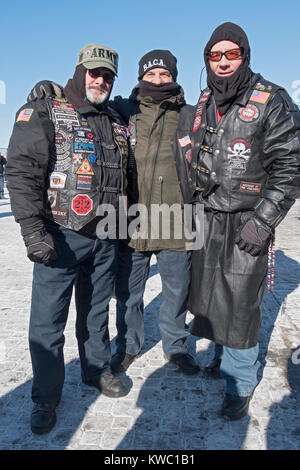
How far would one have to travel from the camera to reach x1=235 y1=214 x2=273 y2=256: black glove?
101 inches

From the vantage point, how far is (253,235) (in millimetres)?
2566

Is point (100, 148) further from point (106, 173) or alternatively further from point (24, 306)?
point (24, 306)

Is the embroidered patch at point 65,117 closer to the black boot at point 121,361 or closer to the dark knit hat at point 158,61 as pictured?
the dark knit hat at point 158,61

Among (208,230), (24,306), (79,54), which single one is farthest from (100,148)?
(24,306)

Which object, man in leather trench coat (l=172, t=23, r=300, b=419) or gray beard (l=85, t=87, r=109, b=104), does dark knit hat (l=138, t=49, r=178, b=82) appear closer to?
man in leather trench coat (l=172, t=23, r=300, b=419)

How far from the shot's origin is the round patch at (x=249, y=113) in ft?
8.40

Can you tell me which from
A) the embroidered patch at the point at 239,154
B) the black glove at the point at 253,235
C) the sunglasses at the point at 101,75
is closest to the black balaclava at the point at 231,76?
the embroidered patch at the point at 239,154

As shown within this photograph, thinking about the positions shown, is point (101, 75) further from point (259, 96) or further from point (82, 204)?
point (259, 96)

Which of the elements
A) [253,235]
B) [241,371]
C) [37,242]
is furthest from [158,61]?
[241,371]

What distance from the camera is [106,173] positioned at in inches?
106

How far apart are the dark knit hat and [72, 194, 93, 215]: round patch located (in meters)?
1.27
